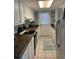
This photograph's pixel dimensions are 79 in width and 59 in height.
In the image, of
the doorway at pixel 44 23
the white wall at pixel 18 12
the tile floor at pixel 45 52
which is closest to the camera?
the white wall at pixel 18 12

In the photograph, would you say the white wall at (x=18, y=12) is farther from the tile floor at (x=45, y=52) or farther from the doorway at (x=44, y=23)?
the doorway at (x=44, y=23)

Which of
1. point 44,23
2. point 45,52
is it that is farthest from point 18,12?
point 44,23

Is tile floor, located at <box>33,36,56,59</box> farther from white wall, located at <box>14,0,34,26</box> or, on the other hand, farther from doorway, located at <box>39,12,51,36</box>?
doorway, located at <box>39,12,51,36</box>

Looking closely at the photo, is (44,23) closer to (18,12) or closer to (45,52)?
(45,52)

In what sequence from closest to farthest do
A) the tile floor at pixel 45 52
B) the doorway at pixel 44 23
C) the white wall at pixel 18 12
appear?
the white wall at pixel 18 12, the tile floor at pixel 45 52, the doorway at pixel 44 23

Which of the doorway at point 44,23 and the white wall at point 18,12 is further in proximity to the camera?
the doorway at point 44,23

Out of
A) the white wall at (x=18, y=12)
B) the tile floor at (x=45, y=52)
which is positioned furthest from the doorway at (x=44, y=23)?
the white wall at (x=18, y=12)

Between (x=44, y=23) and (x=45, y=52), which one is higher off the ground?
(x=44, y=23)

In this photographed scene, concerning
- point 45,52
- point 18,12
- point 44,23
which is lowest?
point 45,52

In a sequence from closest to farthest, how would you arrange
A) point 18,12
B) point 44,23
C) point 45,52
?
Result: point 18,12, point 45,52, point 44,23

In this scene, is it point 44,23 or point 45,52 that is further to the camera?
point 44,23

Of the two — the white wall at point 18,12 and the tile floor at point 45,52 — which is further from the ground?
the white wall at point 18,12
